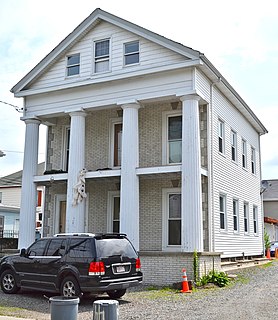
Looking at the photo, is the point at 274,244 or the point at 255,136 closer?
the point at 255,136

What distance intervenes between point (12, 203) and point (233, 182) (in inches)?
1191

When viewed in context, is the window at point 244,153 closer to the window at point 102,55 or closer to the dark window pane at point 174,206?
the dark window pane at point 174,206

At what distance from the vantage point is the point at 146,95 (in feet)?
59.1

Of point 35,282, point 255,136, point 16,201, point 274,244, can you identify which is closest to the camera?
point 35,282

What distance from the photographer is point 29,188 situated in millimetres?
20344

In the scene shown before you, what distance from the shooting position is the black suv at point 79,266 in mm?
11547

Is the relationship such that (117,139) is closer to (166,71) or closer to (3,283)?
(166,71)

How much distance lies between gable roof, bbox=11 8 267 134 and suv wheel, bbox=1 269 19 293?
30.8 ft

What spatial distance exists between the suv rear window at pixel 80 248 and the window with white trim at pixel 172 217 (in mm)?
7323

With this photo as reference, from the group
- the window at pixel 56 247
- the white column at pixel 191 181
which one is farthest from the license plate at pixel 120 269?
the white column at pixel 191 181

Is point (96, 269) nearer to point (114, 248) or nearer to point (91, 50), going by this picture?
point (114, 248)

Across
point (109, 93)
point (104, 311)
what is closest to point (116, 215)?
point (109, 93)

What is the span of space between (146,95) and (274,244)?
68.1 feet

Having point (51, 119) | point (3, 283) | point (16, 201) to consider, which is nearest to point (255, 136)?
point (51, 119)
